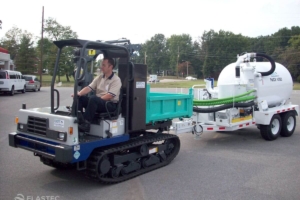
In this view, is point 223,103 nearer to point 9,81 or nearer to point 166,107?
point 166,107

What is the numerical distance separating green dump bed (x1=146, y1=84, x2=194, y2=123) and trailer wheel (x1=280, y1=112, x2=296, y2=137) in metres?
4.21

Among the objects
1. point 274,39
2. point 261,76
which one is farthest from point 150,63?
point 261,76

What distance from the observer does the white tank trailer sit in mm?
9141

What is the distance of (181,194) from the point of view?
542 centimetres

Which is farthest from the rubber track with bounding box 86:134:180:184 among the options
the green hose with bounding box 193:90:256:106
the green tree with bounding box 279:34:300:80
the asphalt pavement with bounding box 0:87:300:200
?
the green tree with bounding box 279:34:300:80

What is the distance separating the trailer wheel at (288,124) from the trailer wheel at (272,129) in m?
0.32

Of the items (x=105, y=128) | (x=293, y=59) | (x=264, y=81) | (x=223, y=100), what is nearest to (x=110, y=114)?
(x=105, y=128)

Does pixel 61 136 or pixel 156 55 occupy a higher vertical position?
pixel 156 55

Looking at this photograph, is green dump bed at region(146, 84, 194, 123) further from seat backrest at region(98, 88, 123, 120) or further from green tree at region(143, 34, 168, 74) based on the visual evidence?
green tree at region(143, 34, 168, 74)

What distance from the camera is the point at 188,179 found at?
6223mm

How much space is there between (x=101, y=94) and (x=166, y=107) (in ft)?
5.53

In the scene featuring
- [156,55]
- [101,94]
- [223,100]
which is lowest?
[223,100]

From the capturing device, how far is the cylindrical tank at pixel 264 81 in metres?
9.95

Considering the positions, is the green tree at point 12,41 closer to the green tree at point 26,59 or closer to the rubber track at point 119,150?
the green tree at point 26,59
